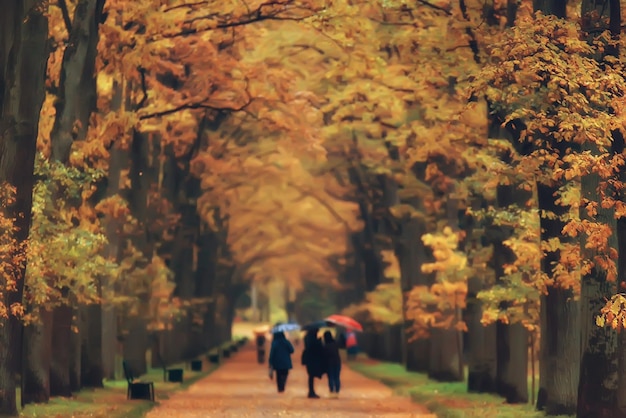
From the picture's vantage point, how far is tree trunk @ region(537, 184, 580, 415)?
1001 inches

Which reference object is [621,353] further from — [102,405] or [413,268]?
[413,268]

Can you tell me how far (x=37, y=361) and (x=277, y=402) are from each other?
727 cm

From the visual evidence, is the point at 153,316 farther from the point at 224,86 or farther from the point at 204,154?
the point at 224,86

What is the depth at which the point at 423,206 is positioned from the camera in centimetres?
4447

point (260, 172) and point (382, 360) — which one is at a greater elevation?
point (260, 172)

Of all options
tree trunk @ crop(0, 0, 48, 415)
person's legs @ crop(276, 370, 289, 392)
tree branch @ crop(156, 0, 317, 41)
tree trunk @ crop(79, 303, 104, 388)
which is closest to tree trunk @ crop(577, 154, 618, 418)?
tree trunk @ crop(0, 0, 48, 415)

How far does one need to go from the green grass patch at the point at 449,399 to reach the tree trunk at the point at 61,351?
778 cm

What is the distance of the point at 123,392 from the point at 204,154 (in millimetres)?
13109

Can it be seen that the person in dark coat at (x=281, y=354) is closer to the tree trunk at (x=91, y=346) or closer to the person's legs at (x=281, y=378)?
the person's legs at (x=281, y=378)

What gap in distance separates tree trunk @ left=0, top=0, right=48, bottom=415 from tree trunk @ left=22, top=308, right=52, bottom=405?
186 inches

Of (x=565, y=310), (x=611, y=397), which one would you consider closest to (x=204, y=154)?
(x=565, y=310)

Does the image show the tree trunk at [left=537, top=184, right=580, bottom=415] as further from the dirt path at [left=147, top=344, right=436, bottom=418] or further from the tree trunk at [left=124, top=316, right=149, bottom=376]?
the tree trunk at [left=124, top=316, right=149, bottom=376]

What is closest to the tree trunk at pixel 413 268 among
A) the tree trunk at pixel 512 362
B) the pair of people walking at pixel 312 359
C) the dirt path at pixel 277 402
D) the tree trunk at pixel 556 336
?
the dirt path at pixel 277 402

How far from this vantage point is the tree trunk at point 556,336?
1001 inches
